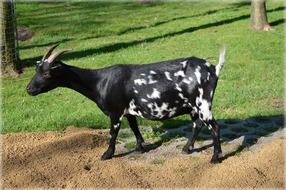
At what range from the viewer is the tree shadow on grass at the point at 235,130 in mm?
8328

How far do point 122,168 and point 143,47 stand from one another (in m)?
9.30

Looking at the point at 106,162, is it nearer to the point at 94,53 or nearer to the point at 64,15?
the point at 94,53

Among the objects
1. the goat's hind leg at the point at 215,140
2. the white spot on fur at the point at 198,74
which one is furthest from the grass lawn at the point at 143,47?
the white spot on fur at the point at 198,74

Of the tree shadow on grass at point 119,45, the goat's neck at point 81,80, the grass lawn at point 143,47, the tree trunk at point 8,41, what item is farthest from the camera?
the tree shadow on grass at point 119,45

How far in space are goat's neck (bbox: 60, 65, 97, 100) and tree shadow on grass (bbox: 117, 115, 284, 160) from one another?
1.17m

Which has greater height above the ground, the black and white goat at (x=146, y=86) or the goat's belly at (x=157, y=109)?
the black and white goat at (x=146, y=86)

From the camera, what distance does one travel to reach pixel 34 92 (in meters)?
7.68

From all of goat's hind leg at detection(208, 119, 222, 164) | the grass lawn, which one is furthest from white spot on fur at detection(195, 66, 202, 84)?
the grass lawn

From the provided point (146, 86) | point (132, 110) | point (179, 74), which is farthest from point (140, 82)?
point (179, 74)

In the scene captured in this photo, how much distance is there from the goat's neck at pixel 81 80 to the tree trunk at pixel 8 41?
6.03 metres

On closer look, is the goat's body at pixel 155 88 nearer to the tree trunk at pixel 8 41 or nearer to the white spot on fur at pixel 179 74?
the white spot on fur at pixel 179 74

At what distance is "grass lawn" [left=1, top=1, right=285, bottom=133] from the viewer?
10.2 metres

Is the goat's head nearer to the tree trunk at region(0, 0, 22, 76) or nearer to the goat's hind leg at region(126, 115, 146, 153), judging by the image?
the goat's hind leg at region(126, 115, 146, 153)

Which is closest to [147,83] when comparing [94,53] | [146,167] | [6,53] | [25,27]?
[146,167]
